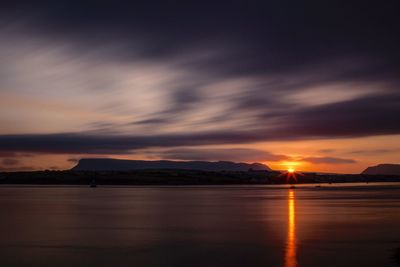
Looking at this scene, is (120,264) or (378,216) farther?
(378,216)

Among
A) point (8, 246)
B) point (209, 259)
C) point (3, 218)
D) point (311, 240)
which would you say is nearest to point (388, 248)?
point (311, 240)

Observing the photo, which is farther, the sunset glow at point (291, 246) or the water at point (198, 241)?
the water at point (198, 241)

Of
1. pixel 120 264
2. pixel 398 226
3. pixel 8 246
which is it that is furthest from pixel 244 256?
pixel 398 226

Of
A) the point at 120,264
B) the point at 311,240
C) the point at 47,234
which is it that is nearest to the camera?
the point at 120,264

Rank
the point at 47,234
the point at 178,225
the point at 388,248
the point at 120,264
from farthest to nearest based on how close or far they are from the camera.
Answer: the point at 178,225 < the point at 47,234 < the point at 388,248 < the point at 120,264

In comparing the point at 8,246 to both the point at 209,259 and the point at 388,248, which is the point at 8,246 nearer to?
the point at 209,259

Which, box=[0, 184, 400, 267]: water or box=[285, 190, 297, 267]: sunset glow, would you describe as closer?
box=[285, 190, 297, 267]: sunset glow

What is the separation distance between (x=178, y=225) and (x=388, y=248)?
18661 millimetres

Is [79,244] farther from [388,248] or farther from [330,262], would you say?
[388,248]

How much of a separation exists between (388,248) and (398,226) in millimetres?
13126

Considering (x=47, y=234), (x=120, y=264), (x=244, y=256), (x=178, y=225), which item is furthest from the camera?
(x=178, y=225)

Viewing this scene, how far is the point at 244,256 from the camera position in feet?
92.9

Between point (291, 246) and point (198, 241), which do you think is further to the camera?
point (198, 241)

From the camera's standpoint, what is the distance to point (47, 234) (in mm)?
38125
